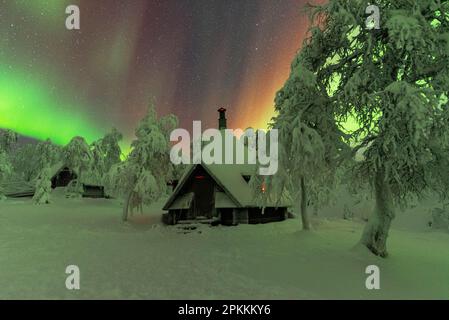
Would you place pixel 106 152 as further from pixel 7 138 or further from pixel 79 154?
pixel 7 138

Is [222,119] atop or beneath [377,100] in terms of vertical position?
atop

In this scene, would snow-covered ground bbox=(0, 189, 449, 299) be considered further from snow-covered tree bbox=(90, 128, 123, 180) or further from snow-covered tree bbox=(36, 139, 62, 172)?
snow-covered tree bbox=(36, 139, 62, 172)

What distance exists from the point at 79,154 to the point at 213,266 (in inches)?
1354

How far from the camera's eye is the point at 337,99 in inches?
459

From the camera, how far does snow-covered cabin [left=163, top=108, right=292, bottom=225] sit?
837 inches

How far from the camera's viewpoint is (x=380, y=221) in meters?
12.0

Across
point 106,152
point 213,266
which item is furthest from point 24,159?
point 213,266

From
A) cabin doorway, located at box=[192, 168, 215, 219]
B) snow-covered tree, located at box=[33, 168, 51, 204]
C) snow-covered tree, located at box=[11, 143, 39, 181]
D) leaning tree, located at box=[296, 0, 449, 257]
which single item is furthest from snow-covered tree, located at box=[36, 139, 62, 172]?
leaning tree, located at box=[296, 0, 449, 257]

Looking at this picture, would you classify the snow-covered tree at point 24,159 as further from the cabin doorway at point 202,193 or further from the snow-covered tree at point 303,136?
the snow-covered tree at point 303,136

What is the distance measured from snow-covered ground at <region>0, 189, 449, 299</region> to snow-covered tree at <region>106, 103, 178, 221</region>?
227 inches
